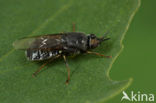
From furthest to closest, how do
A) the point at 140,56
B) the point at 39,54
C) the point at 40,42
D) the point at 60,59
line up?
the point at 140,56
the point at 60,59
the point at 39,54
the point at 40,42

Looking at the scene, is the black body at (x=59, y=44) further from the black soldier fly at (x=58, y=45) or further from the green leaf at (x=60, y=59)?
the green leaf at (x=60, y=59)

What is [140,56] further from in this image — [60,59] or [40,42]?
[40,42]

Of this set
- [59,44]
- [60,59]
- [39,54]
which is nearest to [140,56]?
[60,59]

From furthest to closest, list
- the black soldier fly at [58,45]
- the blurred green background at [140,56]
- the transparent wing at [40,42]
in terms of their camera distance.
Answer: the blurred green background at [140,56] → the black soldier fly at [58,45] → the transparent wing at [40,42]

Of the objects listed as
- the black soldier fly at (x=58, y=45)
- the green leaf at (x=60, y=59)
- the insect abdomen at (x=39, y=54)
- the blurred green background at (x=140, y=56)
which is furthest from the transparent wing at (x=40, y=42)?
the blurred green background at (x=140, y=56)

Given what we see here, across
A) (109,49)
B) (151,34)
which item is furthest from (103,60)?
(151,34)

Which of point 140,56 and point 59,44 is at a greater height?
point 59,44

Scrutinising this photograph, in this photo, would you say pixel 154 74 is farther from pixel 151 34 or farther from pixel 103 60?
pixel 103 60
